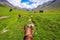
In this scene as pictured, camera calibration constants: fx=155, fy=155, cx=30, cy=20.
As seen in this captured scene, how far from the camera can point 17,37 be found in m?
35.1

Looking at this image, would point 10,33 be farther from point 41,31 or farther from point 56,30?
point 56,30

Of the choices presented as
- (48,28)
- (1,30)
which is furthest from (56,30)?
(1,30)

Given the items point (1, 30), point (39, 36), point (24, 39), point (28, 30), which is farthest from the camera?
point (1, 30)

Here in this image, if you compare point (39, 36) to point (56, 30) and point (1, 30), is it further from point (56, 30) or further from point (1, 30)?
point (1, 30)

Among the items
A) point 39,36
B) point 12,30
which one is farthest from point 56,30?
point 12,30

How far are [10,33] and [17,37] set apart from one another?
3.35 metres

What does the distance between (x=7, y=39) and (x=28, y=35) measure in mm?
4753

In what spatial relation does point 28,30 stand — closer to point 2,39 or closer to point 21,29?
point 21,29

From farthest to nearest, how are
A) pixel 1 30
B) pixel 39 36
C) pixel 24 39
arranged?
pixel 1 30 → pixel 39 36 → pixel 24 39

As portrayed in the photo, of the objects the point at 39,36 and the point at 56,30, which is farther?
the point at 56,30

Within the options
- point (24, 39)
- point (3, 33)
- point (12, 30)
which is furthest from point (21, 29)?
point (24, 39)

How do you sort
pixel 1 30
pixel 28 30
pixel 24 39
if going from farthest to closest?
pixel 1 30
pixel 28 30
pixel 24 39

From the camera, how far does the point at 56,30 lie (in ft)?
128

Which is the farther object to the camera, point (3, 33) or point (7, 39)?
point (3, 33)
